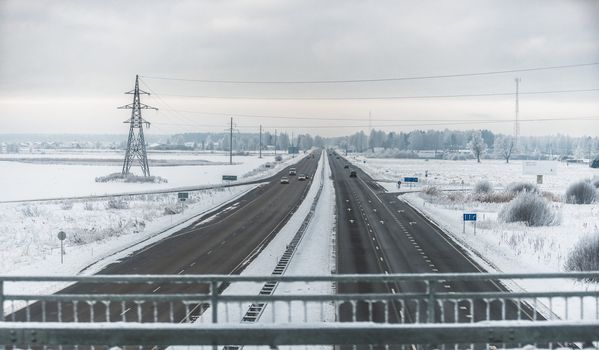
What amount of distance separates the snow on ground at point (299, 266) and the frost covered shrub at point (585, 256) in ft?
38.6

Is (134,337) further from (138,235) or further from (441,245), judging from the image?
(138,235)

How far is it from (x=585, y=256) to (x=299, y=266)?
14.0 m

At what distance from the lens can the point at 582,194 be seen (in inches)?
2403

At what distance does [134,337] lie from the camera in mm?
5410

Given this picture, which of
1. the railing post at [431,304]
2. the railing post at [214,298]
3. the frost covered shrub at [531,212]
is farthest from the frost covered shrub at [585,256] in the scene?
the railing post at [214,298]

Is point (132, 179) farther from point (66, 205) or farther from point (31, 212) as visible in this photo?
point (31, 212)

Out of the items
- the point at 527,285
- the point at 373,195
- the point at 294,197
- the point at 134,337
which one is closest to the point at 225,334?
the point at 134,337

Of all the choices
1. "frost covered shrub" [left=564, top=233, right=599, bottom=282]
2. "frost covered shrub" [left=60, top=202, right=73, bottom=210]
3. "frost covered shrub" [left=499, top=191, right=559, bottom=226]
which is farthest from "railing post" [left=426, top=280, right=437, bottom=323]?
"frost covered shrub" [left=60, top=202, right=73, bottom=210]

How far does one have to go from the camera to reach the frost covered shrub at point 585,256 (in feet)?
87.4

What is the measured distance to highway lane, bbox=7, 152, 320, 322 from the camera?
1942 centimetres

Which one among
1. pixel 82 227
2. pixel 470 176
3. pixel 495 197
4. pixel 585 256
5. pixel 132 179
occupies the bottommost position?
pixel 82 227

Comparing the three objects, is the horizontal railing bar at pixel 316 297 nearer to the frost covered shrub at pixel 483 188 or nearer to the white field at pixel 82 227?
the white field at pixel 82 227

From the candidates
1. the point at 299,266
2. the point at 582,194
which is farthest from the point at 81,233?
the point at 582,194

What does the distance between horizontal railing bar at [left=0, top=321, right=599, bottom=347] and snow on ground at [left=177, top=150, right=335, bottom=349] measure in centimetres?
382
